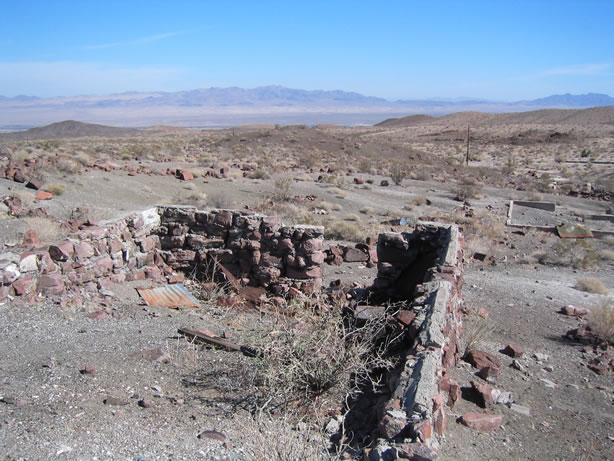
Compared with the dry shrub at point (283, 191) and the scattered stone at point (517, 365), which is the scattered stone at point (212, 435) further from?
the dry shrub at point (283, 191)

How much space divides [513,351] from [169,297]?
5.77m

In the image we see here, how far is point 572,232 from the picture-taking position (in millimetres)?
17703

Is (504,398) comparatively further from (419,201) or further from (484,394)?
(419,201)

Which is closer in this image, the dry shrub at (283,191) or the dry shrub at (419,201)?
the dry shrub at (283,191)

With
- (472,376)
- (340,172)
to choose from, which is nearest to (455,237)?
(472,376)

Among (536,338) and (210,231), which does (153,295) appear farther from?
(536,338)

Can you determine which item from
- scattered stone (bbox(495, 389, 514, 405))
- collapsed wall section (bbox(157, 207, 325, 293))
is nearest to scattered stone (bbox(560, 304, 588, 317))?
scattered stone (bbox(495, 389, 514, 405))

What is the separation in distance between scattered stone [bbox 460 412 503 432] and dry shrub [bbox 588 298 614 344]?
3.85 m

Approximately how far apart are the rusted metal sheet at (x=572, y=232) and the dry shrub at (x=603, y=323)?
923 centimetres

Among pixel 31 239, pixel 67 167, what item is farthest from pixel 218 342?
pixel 67 167

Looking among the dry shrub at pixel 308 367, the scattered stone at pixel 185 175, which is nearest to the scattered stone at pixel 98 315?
the dry shrub at pixel 308 367

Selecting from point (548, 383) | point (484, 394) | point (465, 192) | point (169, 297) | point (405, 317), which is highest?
point (405, 317)

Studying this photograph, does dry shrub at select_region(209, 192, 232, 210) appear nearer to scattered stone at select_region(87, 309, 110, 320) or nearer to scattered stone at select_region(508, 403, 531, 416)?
scattered stone at select_region(87, 309, 110, 320)

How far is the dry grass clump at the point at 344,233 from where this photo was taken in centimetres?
1583
